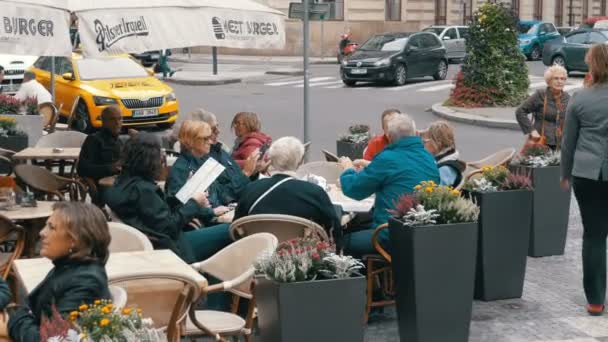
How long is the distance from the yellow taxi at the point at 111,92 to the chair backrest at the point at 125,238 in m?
13.2

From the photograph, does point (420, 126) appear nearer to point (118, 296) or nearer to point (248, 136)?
point (248, 136)

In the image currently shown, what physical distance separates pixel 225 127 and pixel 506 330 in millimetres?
14431

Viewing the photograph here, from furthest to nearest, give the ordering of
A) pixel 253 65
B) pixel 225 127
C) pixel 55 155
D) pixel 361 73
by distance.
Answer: pixel 253 65
pixel 361 73
pixel 225 127
pixel 55 155

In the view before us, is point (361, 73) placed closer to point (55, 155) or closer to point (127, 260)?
point (55, 155)

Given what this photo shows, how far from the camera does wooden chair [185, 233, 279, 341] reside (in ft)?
20.2

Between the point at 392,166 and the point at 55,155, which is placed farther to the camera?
the point at 55,155

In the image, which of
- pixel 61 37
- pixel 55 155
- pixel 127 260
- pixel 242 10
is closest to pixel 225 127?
pixel 55 155

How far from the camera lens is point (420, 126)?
22531 mm

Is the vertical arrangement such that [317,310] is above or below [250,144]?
below

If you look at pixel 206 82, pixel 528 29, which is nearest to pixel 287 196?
pixel 206 82

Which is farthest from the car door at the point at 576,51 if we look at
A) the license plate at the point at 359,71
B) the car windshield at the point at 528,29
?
the car windshield at the point at 528,29

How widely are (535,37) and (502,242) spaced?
37.8 meters

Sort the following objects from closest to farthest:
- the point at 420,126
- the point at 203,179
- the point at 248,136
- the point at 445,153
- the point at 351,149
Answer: the point at 203,179, the point at 445,153, the point at 248,136, the point at 351,149, the point at 420,126

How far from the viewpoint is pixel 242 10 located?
970 cm
